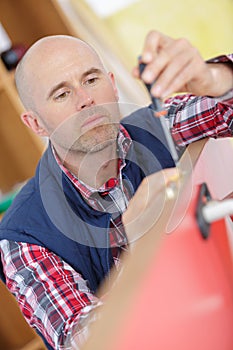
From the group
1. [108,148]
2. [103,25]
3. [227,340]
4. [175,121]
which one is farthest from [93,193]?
[103,25]

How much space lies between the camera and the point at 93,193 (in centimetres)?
88

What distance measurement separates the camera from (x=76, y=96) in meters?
0.80

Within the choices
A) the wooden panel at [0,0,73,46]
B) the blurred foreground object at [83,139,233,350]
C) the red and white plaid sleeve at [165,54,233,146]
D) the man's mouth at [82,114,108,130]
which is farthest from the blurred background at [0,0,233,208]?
the blurred foreground object at [83,139,233,350]

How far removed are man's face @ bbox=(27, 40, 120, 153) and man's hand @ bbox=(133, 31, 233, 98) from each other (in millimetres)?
149

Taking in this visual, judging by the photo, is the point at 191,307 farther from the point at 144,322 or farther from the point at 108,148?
the point at 108,148

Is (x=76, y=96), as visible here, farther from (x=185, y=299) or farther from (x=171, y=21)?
(x=171, y=21)

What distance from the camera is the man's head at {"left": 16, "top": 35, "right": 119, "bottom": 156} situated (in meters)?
0.79

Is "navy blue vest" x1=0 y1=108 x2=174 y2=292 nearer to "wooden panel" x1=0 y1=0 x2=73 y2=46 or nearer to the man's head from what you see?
the man's head

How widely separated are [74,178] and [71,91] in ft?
0.47

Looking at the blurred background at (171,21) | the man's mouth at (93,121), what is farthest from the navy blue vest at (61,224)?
the blurred background at (171,21)

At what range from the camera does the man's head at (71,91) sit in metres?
0.79

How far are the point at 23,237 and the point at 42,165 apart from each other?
15 cm

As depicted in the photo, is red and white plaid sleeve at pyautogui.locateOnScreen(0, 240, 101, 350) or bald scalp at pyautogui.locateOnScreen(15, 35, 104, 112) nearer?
red and white plaid sleeve at pyautogui.locateOnScreen(0, 240, 101, 350)

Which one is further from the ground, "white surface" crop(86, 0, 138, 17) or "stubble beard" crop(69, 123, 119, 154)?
"white surface" crop(86, 0, 138, 17)
